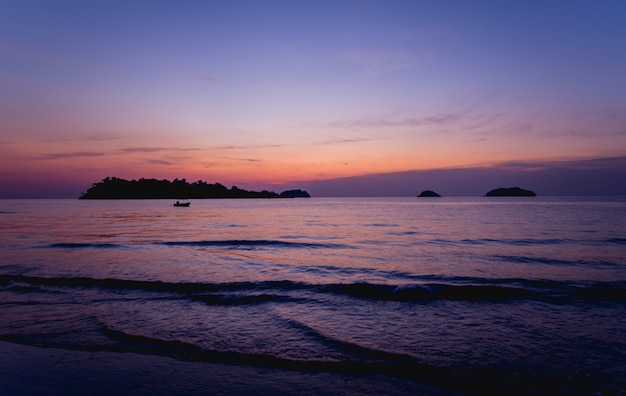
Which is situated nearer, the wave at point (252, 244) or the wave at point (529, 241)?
the wave at point (529, 241)

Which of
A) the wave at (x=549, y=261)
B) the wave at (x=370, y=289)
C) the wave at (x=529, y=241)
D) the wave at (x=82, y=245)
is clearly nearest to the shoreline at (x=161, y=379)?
the wave at (x=370, y=289)

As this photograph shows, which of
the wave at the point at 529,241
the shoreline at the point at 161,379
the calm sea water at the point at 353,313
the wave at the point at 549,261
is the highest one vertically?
the shoreline at the point at 161,379

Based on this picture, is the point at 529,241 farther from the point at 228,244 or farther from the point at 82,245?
the point at 82,245

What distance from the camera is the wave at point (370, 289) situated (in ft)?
39.5

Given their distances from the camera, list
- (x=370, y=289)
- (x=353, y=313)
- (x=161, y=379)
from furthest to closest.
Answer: (x=370, y=289) < (x=353, y=313) < (x=161, y=379)

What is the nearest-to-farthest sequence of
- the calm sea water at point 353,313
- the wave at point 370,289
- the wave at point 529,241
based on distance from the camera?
the calm sea water at point 353,313 → the wave at point 370,289 → the wave at point 529,241

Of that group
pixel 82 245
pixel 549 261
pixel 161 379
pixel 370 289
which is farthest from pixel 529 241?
pixel 82 245

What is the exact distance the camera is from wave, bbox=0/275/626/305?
1204 centimetres

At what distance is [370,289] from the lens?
1338cm

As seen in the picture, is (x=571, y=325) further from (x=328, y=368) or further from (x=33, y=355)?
(x=33, y=355)

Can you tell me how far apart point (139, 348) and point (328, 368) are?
4.08m

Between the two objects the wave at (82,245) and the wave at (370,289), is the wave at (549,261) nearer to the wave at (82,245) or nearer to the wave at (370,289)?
the wave at (370,289)

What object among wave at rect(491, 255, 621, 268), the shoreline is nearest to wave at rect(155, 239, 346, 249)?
wave at rect(491, 255, 621, 268)

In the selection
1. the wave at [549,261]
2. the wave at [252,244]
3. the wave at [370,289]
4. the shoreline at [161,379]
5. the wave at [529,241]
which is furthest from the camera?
the wave at [252,244]
